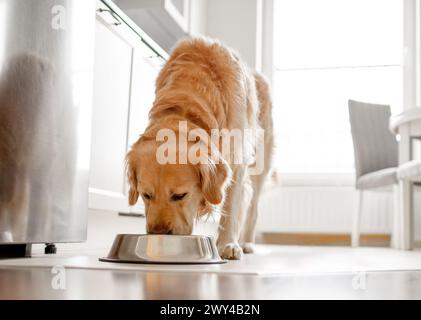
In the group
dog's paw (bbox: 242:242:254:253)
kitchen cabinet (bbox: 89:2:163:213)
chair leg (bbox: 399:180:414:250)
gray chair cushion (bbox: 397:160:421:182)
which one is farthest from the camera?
chair leg (bbox: 399:180:414:250)

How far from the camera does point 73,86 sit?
6.70 feet

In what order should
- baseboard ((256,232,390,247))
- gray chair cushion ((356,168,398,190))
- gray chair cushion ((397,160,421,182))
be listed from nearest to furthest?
1. gray chair cushion ((397,160,421,182))
2. gray chair cushion ((356,168,398,190))
3. baseboard ((256,232,390,247))

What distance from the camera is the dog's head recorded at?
1.85 meters

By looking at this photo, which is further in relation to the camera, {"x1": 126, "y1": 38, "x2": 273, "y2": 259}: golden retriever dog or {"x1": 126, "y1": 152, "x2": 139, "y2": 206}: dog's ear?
{"x1": 126, "y1": 152, "x2": 139, "y2": 206}: dog's ear

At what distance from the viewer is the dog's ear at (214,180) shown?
194 cm

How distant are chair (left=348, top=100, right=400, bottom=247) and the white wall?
1093mm

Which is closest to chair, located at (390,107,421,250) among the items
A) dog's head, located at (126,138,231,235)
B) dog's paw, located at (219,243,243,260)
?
dog's paw, located at (219,243,243,260)

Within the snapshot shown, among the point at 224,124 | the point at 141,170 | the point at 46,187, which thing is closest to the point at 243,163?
the point at 224,124

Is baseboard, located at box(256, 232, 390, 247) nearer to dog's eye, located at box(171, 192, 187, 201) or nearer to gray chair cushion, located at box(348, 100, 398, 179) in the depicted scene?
gray chair cushion, located at box(348, 100, 398, 179)

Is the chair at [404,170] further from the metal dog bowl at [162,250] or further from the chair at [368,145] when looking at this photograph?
the metal dog bowl at [162,250]

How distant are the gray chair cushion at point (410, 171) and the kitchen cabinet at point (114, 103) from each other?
65.6 inches

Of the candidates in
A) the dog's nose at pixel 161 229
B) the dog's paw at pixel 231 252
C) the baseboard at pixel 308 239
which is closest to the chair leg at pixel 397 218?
the baseboard at pixel 308 239

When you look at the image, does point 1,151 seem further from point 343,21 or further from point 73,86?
point 343,21

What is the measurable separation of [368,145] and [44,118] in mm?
3520
